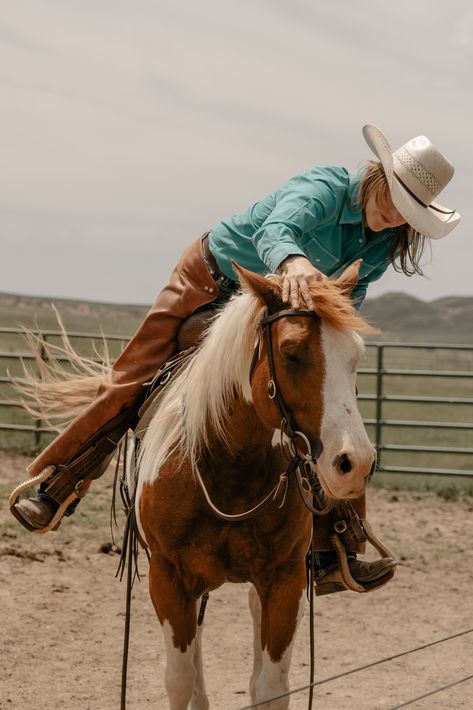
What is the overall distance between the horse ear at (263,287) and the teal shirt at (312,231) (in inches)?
6.4

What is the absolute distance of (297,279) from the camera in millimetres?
2904

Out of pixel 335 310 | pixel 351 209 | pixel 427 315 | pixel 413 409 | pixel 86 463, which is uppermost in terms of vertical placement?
pixel 351 209

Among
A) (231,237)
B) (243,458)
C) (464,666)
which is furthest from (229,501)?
(464,666)

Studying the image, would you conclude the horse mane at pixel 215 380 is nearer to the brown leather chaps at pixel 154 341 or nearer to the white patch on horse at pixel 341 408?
the white patch on horse at pixel 341 408

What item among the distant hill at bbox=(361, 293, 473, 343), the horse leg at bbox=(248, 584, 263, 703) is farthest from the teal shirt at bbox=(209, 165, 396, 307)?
the distant hill at bbox=(361, 293, 473, 343)

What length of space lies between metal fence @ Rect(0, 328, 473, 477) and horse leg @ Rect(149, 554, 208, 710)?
327 centimetres

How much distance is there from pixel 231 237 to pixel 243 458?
0.94 metres

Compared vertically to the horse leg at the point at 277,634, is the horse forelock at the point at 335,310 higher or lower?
higher

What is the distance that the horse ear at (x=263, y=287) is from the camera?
2908mm

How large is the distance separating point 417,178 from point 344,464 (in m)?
1.36

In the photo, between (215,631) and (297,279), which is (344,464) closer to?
(297,279)

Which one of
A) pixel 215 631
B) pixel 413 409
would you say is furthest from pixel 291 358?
pixel 413 409

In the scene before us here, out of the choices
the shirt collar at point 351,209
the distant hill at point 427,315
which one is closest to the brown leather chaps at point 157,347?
the shirt collar at point 351,209

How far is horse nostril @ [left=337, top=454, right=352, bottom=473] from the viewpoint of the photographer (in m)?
2.62
